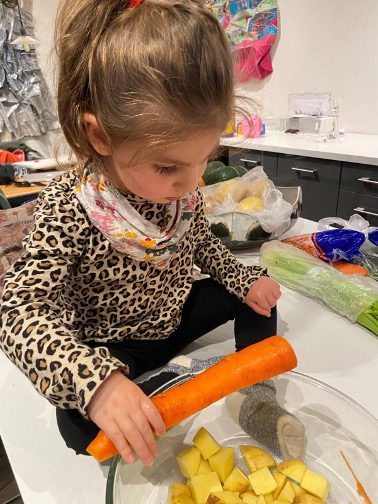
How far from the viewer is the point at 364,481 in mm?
480

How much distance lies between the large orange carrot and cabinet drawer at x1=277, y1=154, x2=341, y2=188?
1438mm

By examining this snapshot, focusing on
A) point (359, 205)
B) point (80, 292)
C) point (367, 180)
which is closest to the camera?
point (80, 292)

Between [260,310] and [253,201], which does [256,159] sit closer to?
[253,201]

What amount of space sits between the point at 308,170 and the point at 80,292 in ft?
5.05

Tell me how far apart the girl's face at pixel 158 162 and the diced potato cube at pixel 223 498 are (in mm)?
362

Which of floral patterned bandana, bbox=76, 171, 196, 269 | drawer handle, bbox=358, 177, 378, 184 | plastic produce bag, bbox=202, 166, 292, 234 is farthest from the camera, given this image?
drawer handle, bbox=358, 177, 378, 184

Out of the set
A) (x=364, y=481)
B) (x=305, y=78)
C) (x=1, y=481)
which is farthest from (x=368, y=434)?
(x=305, y=78)

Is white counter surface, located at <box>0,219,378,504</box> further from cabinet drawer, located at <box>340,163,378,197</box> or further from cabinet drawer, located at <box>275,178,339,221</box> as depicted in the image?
cabinet drawer, located at <box>275,178,339,221</box>

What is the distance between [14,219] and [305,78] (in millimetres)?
2052

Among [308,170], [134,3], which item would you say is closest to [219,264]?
[134,3]

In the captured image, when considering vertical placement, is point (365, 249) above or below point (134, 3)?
below

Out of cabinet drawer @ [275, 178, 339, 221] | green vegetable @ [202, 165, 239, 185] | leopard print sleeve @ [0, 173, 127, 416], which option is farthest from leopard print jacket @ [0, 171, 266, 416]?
cabinet drawer @ [275, 178, 339, 221]

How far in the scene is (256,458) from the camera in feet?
1.65

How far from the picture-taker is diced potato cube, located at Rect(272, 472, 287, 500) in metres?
0.47
